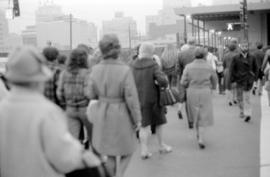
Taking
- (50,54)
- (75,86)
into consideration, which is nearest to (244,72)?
(50,54)

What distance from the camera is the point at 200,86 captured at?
847cm

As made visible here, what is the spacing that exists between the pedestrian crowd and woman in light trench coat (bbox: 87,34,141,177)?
1 cm

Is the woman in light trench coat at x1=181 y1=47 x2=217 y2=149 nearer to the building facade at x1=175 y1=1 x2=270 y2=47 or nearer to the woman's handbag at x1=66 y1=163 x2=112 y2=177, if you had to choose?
the woman's handbag at x1=66 y1=163 x2=112 y2=177

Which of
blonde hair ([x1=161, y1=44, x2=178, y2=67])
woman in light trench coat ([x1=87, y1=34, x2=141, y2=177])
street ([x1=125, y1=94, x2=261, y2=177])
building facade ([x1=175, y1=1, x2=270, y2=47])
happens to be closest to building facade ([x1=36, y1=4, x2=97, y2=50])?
building facade ([x1=175, y1=1, x2=270, y2=47])

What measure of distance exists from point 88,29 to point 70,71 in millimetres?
56949

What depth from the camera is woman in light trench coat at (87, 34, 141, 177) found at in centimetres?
557

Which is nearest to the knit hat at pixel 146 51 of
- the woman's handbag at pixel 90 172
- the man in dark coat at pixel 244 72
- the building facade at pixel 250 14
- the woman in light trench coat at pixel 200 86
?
the woman in light trench coat at pixel 200 86

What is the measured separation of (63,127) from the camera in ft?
9.65

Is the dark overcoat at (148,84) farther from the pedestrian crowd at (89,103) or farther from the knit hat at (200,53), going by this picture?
the knit hat at (200,53)

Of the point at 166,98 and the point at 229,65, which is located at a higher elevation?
the point at 229,65

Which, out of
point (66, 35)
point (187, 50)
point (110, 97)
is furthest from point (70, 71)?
point (66, 35)

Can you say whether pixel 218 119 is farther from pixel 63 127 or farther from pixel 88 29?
pixel 88 29

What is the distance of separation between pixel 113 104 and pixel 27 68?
2.75 meters

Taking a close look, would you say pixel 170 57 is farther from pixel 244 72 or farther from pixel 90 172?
pixel 90 172
